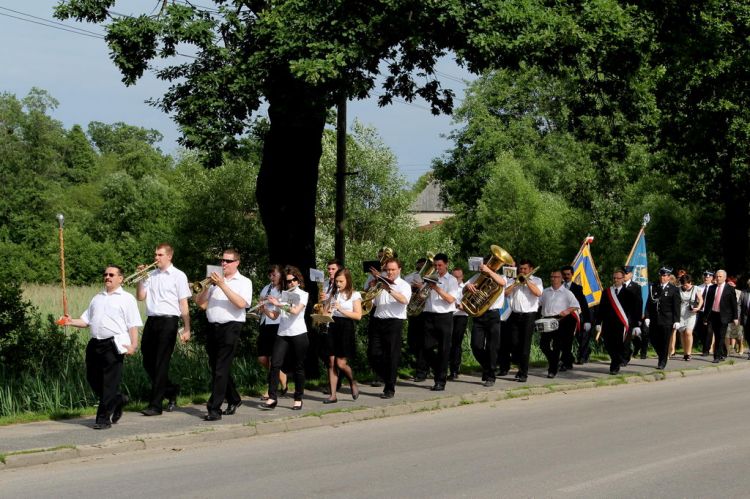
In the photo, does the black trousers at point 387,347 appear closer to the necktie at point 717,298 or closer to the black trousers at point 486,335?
the black trousers at point 486,335

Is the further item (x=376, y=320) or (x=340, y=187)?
(x=340, y=187)

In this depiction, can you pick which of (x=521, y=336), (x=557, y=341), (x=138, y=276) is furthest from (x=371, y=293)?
(x=557, y=341)

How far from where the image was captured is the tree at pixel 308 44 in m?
14.6

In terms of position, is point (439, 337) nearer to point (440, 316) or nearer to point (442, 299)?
point (440, 316)

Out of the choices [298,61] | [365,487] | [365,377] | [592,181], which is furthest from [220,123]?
[592,181]

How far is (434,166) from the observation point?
64.4 m

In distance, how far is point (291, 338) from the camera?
13.6 metres

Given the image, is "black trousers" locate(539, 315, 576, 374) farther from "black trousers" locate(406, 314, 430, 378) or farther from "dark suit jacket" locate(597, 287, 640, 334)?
"black trousers" locate(406, 314, 430, 378)

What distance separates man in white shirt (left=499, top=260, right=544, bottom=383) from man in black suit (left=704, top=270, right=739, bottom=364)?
626 cm

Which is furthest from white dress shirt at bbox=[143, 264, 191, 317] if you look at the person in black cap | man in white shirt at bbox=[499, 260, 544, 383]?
the person in black cap

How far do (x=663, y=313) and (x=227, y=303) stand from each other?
10.1 m

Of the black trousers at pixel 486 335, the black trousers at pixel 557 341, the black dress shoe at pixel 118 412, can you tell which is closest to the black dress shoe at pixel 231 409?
the black dress shoe at pixel 118 412

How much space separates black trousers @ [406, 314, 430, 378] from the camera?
17000 millimetres

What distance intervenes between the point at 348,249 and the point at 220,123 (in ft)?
65.0
